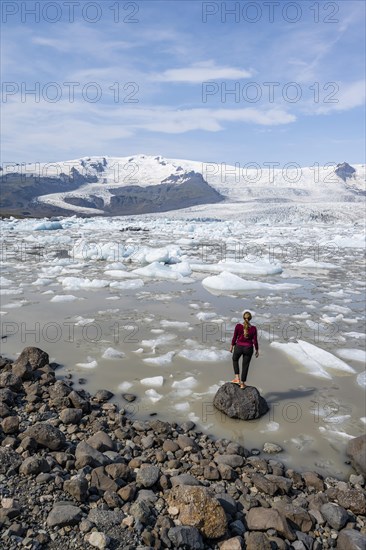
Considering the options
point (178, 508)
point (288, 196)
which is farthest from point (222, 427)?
point (288, 196)

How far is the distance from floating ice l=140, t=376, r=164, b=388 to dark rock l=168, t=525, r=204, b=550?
8.53 ft

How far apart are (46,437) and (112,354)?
8.45 ft

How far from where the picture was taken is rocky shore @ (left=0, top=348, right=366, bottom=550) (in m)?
2.72

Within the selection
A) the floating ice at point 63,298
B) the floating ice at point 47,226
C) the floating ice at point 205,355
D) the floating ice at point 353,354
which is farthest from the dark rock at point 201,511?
the floating ice at point 47,226

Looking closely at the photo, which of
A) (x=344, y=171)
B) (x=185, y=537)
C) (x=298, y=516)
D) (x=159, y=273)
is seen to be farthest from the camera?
(x=344, y=171)

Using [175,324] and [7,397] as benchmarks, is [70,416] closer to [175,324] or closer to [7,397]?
[7,397]

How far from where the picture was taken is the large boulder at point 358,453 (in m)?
3.77

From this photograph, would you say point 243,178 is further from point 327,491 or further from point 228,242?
point 327,491

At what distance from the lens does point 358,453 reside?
3834 millimetres

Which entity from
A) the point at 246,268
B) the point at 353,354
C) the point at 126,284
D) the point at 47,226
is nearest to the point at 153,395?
the point at 353,354

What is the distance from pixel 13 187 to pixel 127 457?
110 metres

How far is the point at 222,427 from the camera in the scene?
446cm

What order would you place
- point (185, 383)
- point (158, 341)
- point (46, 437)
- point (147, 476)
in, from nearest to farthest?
point (147, 476)
point (46, 437)
point (185, 383)
point (158, 341)

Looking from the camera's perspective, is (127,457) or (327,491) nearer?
(327,491)
